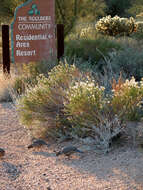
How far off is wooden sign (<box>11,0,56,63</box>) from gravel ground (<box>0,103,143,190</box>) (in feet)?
13.2

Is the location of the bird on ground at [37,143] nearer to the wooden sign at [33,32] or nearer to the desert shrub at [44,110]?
the desert shrub at [44,110]

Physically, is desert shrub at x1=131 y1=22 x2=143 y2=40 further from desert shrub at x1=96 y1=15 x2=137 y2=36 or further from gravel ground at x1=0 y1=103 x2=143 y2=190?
gravel ground at x1=0 y1=103 x2=143 y2=190

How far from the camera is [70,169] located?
409 cm

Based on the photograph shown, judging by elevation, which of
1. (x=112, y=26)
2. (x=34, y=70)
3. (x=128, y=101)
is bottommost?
(x=34, y=70)

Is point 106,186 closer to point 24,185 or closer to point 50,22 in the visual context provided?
point 24,185

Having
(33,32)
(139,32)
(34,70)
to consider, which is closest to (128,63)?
(34,70)

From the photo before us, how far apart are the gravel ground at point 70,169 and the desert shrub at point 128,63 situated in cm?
387

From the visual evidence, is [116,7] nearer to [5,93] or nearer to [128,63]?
[128,63]

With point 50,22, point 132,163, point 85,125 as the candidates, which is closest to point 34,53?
point 50,22

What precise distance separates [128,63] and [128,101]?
406 centimetres

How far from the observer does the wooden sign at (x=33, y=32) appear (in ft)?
28.2

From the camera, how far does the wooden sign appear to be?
8.61 m

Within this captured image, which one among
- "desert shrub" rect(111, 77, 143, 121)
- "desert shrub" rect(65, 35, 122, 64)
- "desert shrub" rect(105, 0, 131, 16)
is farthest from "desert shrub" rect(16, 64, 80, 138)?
"desert shrub" rect(105, 0, 131, 16)

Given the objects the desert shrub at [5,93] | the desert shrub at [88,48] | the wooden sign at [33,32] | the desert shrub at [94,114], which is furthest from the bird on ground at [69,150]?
the desert shrub at [88,48]
